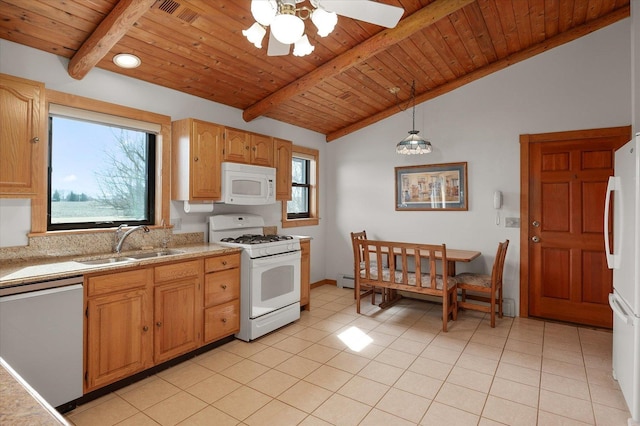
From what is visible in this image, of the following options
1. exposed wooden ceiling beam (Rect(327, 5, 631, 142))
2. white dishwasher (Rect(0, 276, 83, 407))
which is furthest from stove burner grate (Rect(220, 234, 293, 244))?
exposed wooden ceiling beam (Rect(327, 5, 631, 142))

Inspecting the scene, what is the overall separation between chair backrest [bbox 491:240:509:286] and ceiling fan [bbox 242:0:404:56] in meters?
2.72

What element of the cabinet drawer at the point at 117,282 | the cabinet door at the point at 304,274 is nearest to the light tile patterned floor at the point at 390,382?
the cabinet door at the point at 304,274

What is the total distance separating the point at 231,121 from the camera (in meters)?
4.18

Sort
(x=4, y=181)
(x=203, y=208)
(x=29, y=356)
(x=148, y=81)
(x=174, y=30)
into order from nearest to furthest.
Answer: (x=29, y=356) → (x=4, y=181) → (x=174, y=30) → (x=148, y=81) → (x=203, y=208)

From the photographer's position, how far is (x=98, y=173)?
3117 mm

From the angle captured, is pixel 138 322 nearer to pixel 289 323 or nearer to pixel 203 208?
pixel 203 208

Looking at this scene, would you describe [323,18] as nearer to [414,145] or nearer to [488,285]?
[414,145]

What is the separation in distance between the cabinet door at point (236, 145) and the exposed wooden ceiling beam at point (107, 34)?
127 centimetres

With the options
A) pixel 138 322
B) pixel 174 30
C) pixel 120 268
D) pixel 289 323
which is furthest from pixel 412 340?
pixel 174 30

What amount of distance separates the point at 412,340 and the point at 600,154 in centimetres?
284

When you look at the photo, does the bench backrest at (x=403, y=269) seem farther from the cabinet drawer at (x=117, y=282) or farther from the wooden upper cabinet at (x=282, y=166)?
the cabinet drawer at (x=117, y=282)

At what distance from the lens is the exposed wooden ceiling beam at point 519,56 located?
3625 millimetres

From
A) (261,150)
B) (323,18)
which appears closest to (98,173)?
(261,150)

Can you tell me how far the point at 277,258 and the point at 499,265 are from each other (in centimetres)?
246
